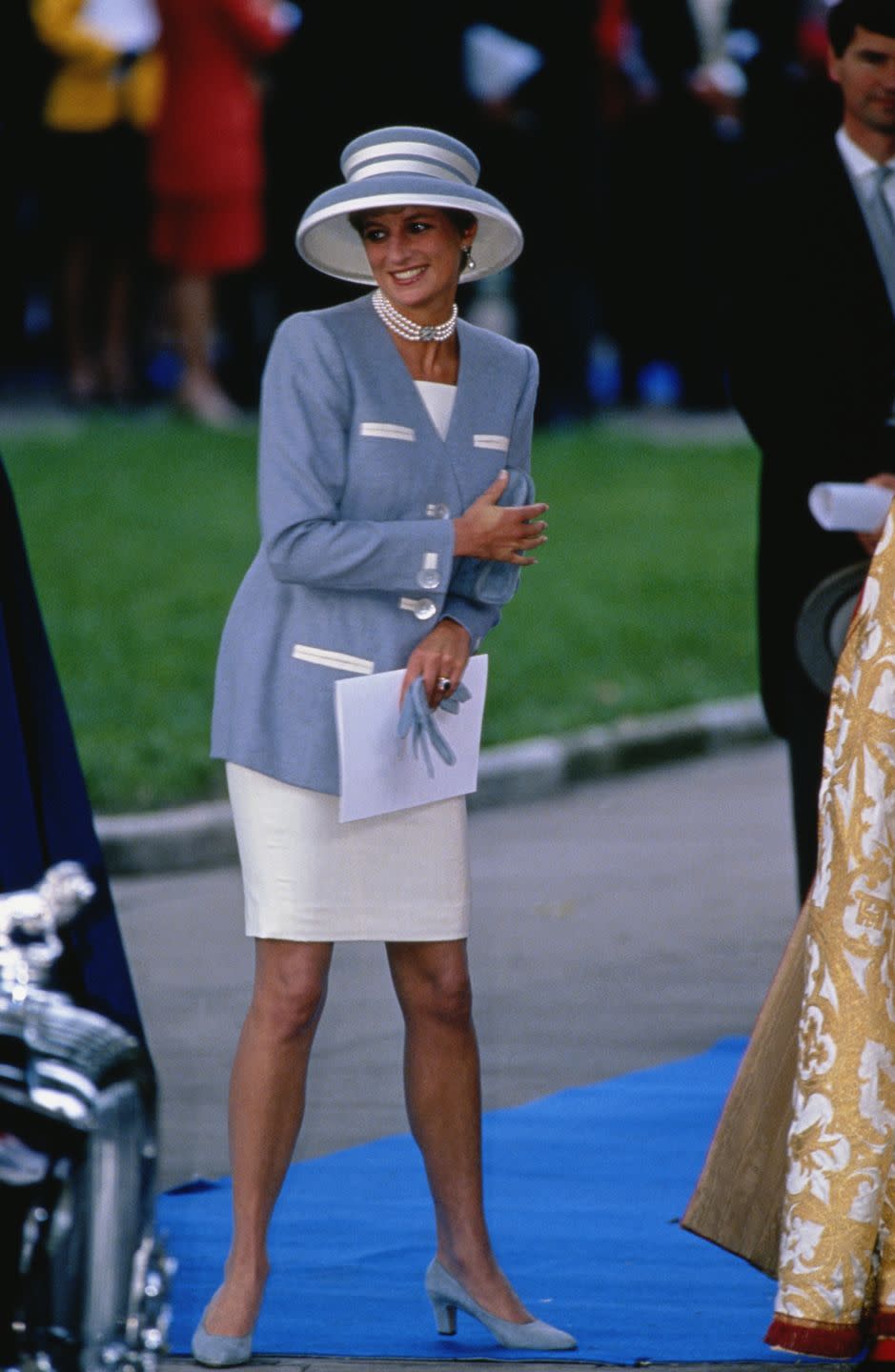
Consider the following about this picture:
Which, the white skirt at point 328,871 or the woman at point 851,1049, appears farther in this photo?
the white skirt at point 328,871

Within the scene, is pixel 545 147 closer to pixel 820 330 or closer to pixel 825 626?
pixel 820 330

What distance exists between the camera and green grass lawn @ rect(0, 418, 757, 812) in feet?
33.4

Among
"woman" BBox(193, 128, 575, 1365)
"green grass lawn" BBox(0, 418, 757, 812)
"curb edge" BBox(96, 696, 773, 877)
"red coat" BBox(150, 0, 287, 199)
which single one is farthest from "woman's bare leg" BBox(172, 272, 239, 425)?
"woman" BBox(193, 128, 575, 1365)

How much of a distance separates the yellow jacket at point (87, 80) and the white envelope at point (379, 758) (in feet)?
37.6

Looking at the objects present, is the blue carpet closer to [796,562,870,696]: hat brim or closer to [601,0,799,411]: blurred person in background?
[796,562,870,696]: hat brim

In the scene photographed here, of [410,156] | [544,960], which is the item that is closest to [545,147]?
[544,960]

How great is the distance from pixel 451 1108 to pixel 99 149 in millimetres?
12230

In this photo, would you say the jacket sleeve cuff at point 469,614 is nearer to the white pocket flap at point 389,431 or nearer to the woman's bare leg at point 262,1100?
the white pocket flap at point 389,431

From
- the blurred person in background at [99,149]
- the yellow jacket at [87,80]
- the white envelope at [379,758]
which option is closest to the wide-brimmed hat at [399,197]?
the white envelope at [379,758]

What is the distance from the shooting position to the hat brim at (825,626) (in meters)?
5.18

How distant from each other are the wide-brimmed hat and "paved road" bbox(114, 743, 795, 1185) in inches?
75.2

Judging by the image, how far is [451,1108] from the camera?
14.6 ft

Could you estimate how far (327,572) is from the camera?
4.18 meters

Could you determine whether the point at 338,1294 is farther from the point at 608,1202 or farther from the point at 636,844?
the point at 636,844
